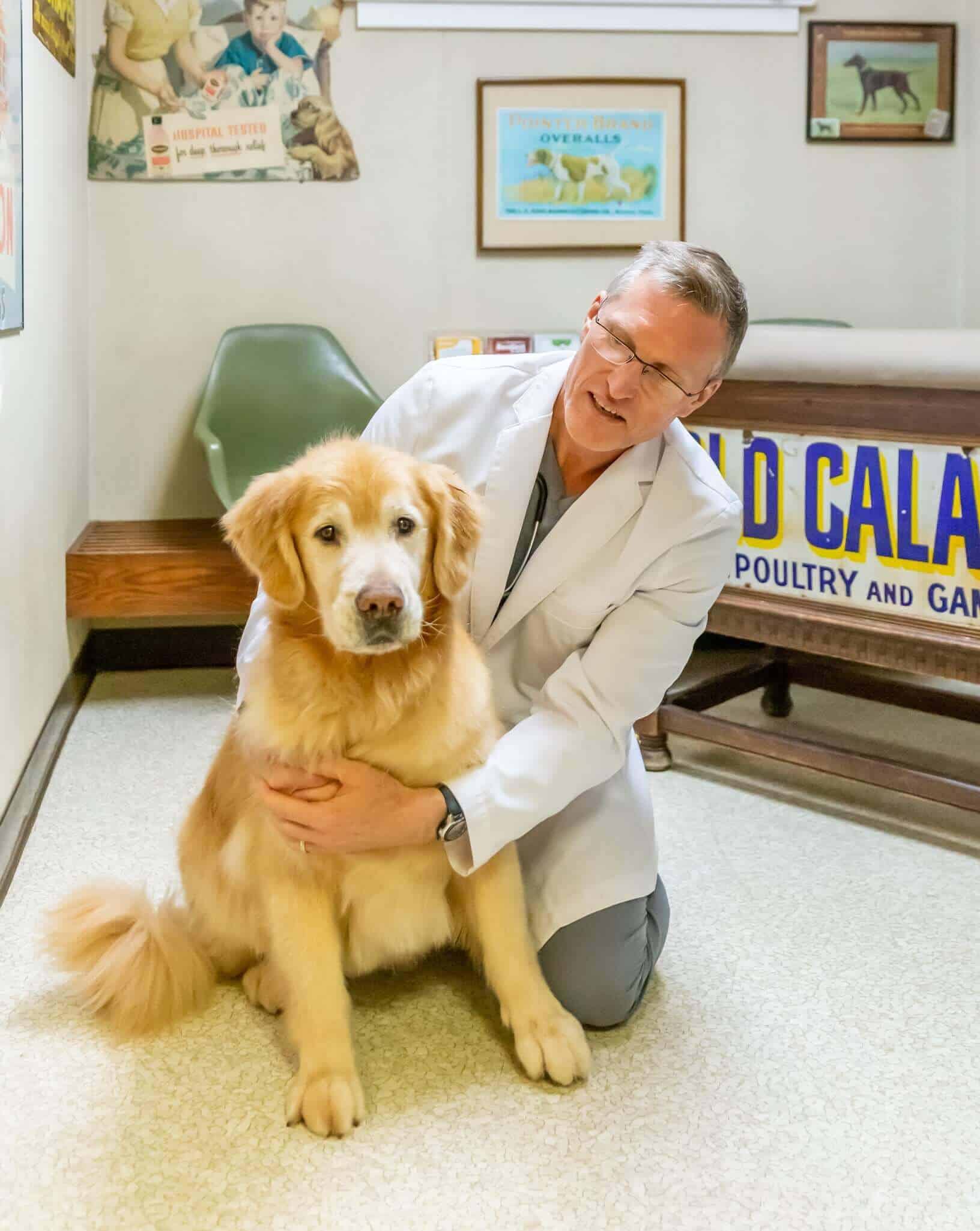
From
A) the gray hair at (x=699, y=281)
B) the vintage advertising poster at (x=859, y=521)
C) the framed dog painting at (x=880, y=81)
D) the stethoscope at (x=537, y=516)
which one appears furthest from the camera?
the framed dog painting at (x=880, y=81)

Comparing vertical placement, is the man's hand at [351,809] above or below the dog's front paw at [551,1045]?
above

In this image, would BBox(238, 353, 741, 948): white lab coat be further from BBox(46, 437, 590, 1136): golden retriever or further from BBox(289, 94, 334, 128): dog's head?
BBox(289, 94, 334, 128): dog's head

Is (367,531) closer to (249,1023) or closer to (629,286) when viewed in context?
(629,286)

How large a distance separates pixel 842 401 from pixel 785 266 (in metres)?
1.68

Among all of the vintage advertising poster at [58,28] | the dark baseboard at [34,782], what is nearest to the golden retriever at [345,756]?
the dark baseboard at [34,782]

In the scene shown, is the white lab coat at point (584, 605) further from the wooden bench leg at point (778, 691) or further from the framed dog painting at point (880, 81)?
the framed dog painting at point (880, 81)

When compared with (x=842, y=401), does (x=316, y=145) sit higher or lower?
higher

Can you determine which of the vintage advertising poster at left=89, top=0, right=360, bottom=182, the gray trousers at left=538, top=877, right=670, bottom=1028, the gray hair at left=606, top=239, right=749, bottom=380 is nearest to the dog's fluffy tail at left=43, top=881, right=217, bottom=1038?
the gray trousers at left=538, top=877, right=670, bottom=1028

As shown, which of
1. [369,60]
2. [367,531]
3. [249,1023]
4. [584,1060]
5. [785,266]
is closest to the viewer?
[367,531]

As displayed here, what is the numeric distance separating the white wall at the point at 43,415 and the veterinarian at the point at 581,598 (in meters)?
0.87

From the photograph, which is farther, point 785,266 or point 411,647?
point 785,266

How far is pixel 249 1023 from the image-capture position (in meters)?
1.57

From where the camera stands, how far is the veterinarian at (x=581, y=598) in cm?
139

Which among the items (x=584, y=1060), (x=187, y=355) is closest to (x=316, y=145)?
(x=187, y=355)
